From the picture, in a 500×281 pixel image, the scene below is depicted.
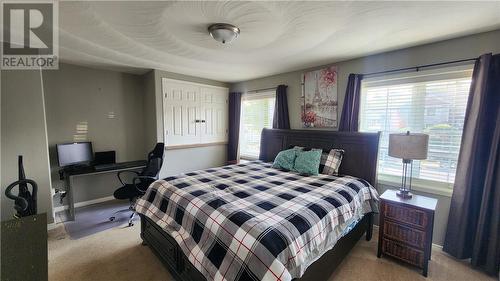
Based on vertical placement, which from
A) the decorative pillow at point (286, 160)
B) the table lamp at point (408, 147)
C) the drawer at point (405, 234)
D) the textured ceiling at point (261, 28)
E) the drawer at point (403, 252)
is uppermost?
the textured ceiling at point (261, 28)

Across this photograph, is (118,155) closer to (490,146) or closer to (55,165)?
(55,165)

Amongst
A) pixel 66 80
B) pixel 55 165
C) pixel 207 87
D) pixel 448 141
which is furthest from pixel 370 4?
pixel 55 165

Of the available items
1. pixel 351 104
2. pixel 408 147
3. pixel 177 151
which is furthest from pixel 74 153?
pixel 408 147

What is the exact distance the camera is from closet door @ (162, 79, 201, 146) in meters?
3.94

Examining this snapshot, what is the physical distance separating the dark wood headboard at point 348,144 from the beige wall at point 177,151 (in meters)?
1.66

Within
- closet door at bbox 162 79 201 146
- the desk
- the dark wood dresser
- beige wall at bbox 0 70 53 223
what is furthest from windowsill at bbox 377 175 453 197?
beige wall at bbox 0 70 53 223

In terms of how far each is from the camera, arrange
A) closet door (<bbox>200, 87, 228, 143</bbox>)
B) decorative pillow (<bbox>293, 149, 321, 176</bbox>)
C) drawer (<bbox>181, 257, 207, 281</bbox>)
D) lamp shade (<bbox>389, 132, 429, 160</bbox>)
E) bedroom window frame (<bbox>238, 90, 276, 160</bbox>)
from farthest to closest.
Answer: closet door (<bbox>200, 87, 228, 143</bbox>) < bedroom window frame (<bbox>238, 90, 276, 160</bbox>) < decorative pillow (<bbox>293, 149, 321, 176</bbox>) < lamp shade (<bbox>389, 132, 429, 160</bbox>) < drawer (<bbox>181, 257, 207, 281</bbox>)

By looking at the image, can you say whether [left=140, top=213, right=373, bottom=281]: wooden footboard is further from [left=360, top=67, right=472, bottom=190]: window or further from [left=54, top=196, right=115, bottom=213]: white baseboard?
[left=54, top=196, right=115, bottom=213]: white baseboard

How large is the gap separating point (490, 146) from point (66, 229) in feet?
16.6

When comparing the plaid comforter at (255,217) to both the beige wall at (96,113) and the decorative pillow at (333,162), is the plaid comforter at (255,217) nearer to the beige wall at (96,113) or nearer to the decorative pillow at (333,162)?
the decorative pillow at (333,162)

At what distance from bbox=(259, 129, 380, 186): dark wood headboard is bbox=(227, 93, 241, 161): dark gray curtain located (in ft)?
4.15

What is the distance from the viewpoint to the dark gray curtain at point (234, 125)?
4742mm

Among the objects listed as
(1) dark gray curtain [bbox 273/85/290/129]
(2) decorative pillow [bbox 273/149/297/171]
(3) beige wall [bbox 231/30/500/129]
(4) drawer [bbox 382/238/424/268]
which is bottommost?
(4) drawer [bbox 382/238/424/268]

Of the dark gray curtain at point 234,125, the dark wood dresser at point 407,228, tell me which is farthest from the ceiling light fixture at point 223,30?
the dark gray curtain at point 234,125
